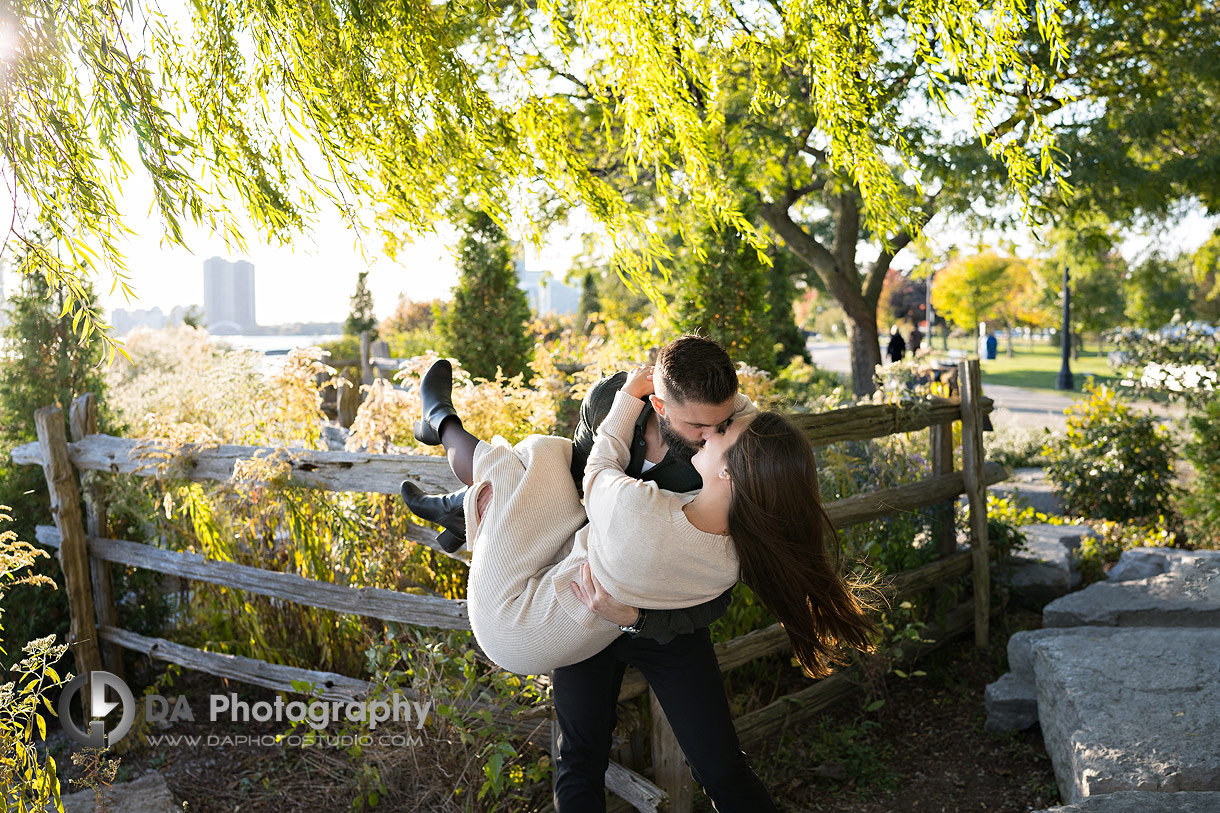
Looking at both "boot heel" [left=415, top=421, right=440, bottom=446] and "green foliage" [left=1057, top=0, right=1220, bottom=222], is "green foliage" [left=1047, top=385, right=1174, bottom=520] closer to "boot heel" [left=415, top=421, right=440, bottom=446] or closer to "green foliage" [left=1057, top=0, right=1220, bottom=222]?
"green foliage" [left=1057, top=0, right=1220, bottom=222]

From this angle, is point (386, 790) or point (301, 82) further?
point (386, 790)

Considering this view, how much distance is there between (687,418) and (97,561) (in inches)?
156

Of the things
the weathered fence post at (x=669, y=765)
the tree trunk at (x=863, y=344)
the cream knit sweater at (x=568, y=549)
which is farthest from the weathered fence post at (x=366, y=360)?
the cream knit sweater at (x=568, y=549)

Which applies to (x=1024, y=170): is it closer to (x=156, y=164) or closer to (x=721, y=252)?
(x=156, y=164)

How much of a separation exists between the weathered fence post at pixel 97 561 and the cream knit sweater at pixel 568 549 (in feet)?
10.5

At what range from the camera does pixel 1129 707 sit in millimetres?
3463

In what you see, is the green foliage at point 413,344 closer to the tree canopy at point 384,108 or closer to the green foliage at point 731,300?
the green foliage at point 731,300

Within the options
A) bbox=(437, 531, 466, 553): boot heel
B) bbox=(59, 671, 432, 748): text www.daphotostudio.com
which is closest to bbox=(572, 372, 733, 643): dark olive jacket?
bbox=(437, 531, 466, 553): boot heel

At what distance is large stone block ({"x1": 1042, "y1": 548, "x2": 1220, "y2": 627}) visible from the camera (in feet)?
15.7

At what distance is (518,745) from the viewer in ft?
11.5

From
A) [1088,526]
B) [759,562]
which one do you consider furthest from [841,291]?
[759,562]

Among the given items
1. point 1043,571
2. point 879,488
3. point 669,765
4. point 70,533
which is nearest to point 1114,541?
point 1043,571

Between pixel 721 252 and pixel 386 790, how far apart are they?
859 centimetres

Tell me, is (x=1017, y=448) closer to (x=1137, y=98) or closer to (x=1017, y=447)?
(x=1017, y=447)
